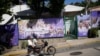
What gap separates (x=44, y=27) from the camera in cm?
2328

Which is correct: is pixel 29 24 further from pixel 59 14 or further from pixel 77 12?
pixel 77 12

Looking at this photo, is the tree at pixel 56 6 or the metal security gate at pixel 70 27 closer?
the tree at pixel 56 6

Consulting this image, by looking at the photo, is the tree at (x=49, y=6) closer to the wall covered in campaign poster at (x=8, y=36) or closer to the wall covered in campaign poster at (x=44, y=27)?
the wall covered in campaign poster at (x=44, y=27)

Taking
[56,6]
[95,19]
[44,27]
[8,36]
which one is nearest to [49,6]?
[56,6]

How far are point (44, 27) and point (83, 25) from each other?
12.3 feet

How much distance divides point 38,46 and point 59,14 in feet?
33.3

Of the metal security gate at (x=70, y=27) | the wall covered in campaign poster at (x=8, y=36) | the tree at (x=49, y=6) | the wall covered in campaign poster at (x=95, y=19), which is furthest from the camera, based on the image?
the wall covered in campaign poster at (x=95, y=19)

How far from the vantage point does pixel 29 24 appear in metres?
23.1

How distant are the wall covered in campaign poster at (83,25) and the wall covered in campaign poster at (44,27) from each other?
2.03 metres

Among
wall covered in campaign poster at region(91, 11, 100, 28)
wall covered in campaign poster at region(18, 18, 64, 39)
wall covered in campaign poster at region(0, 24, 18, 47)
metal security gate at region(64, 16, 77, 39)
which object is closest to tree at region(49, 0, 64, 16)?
metal security gate at region(64, 16, 77, 39)

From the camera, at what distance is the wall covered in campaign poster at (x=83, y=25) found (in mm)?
24359

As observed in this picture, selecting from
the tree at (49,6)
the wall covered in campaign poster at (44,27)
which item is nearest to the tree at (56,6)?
the tree at (49,6)

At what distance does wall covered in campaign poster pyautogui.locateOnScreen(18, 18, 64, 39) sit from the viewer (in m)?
23.1

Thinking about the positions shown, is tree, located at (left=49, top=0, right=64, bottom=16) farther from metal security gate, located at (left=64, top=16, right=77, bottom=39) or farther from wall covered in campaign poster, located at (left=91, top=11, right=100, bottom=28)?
wall covered in campaign poster, located at (left=91, top=11, right=100, bottom=28)
